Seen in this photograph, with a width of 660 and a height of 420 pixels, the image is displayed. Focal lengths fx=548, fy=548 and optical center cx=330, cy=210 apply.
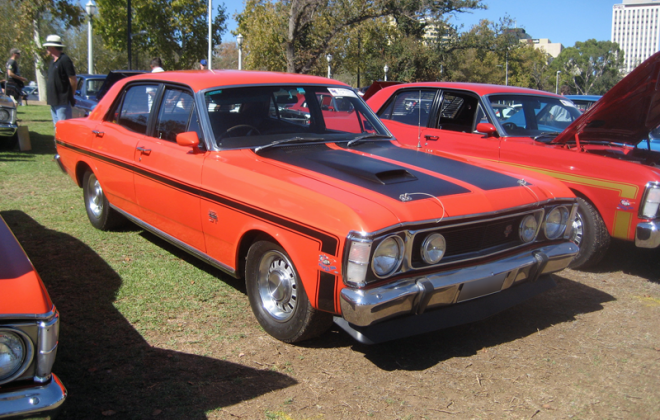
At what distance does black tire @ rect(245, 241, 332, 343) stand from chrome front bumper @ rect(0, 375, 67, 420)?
1426 mm

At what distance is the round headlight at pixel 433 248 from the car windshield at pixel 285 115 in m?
1.43

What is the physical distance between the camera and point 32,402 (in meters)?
1.80

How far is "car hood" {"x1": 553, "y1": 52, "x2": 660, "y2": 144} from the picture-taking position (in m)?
4.69

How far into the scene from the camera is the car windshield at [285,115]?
3.91m

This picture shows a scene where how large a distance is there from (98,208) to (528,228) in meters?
4.11

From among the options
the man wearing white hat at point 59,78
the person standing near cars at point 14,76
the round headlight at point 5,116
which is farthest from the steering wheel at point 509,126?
the person standing near cars at point 14,76

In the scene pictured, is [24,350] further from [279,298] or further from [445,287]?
[445,287]

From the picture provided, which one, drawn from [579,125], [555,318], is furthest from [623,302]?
[579,125]

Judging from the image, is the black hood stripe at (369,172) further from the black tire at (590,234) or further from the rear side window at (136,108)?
the black tire at (590,234)

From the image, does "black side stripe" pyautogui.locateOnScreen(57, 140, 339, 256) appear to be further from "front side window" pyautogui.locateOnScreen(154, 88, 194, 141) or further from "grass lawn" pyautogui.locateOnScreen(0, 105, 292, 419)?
"grass lawn" pyautogui.locateOnScreen(0, 105, 292, 419)

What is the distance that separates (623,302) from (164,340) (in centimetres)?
342

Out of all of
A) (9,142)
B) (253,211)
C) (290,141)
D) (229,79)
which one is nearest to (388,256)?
(253,211)

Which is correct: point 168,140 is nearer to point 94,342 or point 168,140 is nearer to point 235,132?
point 235,132

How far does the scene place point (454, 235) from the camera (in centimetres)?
306
